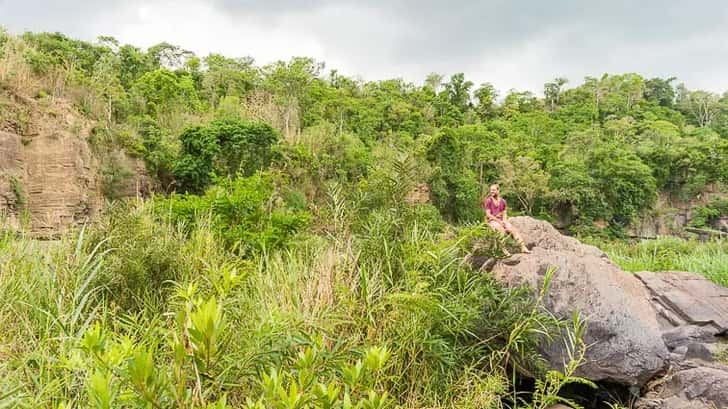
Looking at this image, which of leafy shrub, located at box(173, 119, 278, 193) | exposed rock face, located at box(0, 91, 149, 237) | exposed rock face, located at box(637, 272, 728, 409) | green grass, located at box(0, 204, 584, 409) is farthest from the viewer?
leafy shrub, located at box(173, 119, 278, 193)

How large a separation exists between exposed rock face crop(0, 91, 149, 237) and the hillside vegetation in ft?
1.27

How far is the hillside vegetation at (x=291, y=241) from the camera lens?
4.95 ft

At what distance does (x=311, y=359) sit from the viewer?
1.15 metres

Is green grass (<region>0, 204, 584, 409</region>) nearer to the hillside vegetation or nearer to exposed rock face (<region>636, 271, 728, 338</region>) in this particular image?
the hillside vegetation

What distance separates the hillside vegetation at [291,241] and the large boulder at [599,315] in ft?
0.65

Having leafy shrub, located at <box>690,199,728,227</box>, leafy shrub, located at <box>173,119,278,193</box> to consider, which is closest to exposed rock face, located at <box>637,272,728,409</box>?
leafy shrub, located at <box>173,119,278,193</box>

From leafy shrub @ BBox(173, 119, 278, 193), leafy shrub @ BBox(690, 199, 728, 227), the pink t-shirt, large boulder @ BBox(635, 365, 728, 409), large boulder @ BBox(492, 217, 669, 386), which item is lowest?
leafy shrub @ BBox(690, 199, 728, 227)

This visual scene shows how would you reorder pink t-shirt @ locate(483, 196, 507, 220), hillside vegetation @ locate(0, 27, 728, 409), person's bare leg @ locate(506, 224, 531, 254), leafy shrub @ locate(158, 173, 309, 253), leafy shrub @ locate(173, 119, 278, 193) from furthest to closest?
leafy shrub @ locate(173, 119, 278, 193) < pink t-shirt @ locate(483, 196, 507, 220) < leafy shrub @ locate(158, 173, 309, 253) < person's bare leg @ locate(506, 224, 531, 254) < hillside vegetation @ locate(0, 27, 728, 409)

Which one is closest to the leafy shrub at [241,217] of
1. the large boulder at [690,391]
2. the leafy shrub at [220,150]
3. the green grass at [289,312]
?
the green grass at [289,312]

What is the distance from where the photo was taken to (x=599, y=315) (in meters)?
3.62

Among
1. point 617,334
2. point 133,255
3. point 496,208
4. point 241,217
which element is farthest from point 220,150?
point 617,334

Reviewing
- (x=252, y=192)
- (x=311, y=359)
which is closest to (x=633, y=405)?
(x=311, y=359)

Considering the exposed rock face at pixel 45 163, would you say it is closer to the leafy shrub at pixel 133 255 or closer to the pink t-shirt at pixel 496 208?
the leafy shrub at pixel 133 255

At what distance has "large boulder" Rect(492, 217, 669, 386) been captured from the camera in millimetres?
3561
